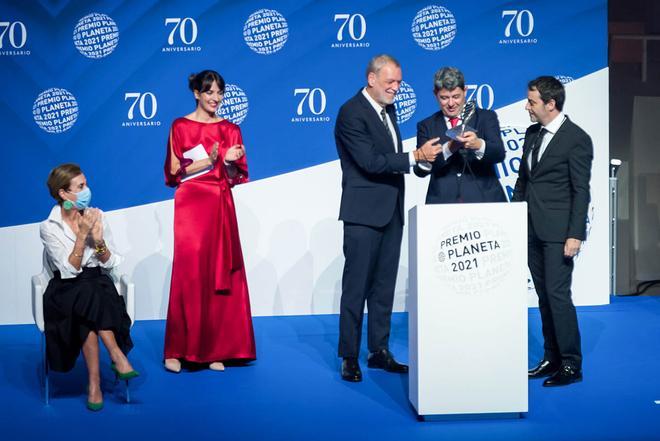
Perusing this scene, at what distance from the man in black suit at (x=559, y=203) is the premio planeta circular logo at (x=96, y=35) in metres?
3.63

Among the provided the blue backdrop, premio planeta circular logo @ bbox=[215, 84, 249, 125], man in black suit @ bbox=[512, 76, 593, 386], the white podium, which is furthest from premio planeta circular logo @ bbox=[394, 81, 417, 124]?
the white podium

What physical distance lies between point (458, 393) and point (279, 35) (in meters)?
3.88

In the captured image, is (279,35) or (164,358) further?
(279,35)

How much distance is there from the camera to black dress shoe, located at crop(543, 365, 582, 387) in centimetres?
429

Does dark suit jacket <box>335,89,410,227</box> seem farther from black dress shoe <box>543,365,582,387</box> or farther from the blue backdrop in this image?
the blue backdrop

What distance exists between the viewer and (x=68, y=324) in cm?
408

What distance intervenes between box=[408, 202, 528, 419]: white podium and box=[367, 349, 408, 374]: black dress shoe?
37.9 inches

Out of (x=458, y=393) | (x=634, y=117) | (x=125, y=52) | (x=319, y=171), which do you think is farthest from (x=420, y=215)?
(x=634, y=117)

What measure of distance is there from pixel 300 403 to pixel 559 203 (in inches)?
65.3

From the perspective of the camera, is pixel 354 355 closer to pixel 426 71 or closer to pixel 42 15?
pixel 426 71

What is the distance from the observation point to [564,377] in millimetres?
4293

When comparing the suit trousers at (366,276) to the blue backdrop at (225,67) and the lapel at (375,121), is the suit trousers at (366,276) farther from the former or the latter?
the blue backdrop at (225,67)

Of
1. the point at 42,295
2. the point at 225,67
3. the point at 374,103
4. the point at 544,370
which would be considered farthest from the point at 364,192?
the point at 225,67

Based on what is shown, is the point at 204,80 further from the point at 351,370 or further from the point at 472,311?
the point at 472,311
